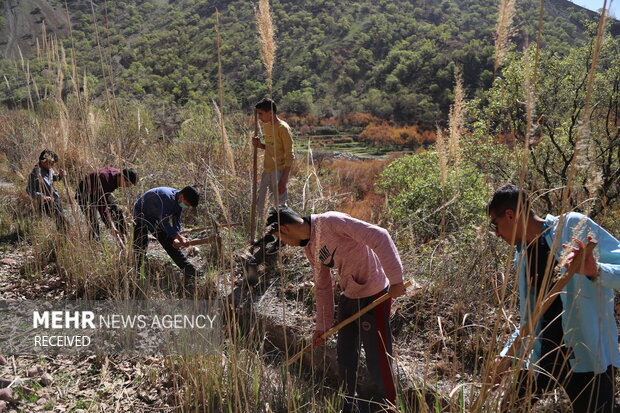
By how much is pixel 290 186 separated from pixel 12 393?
14.8 ft

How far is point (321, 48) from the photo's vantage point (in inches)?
1473

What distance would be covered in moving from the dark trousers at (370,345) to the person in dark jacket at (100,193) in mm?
1777

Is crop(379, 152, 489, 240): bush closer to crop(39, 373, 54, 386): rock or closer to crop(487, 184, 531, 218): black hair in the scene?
crop(487, 184, 531, 218): black hair

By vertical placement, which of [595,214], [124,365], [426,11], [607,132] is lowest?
[124,365]

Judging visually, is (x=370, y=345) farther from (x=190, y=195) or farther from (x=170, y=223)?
(x=170, y=223)

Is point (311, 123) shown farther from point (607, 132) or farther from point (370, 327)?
point (370, 327)

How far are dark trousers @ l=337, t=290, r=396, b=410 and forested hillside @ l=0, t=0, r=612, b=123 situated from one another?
17.0m

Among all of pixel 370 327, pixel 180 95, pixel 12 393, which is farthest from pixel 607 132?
pixel 180 95

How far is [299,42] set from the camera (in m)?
38.6

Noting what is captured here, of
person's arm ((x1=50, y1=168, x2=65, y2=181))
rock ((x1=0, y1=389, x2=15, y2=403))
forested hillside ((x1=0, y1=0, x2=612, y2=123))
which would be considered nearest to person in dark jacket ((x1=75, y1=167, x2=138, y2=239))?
person's arm ((x1=50, y1=168, x2=65, y2=181))

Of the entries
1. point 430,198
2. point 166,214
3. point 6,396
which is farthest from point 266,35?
point 430,198

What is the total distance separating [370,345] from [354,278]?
0.38 m

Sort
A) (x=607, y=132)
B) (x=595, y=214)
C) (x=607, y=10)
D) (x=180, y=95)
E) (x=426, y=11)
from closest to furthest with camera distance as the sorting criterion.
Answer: (x=607, y=10) < (x=595, y=214) < (x=607, y=132) < (x=180, y=95) < (x=426, y=11)

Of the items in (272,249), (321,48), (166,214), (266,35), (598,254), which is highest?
(321,48)
